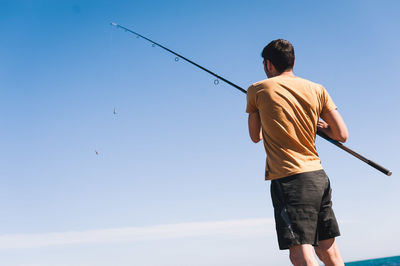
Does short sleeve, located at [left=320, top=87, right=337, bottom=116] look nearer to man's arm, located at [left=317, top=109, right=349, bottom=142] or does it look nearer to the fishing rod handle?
man's arm, located at [left=317, top=109, right=349, bottom=142]

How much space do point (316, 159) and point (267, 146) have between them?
13.4 inches

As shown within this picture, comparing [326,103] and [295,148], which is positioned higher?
[326,103]

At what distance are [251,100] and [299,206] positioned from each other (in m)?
0.79

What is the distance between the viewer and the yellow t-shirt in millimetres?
2660

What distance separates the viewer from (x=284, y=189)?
259 cm

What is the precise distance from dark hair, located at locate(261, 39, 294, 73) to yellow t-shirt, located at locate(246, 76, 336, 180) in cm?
13

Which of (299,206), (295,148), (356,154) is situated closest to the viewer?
(299,206)

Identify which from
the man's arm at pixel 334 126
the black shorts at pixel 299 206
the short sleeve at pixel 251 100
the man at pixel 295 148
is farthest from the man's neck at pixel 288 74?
the black shorts at pixel 299 206

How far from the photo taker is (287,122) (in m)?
2.69

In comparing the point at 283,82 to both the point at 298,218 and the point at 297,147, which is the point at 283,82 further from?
the point at 298,218

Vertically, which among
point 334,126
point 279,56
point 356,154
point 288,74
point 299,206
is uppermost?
point 279,56

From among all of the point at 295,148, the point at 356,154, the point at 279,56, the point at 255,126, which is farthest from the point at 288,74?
the point at 356,154

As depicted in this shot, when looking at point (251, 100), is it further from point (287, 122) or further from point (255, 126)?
point (287, 122)

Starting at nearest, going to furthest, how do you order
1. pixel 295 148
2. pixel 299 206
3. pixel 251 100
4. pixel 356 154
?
pixel 299 206, pixel 295 148, pixel 251 100, pixel 356 154
